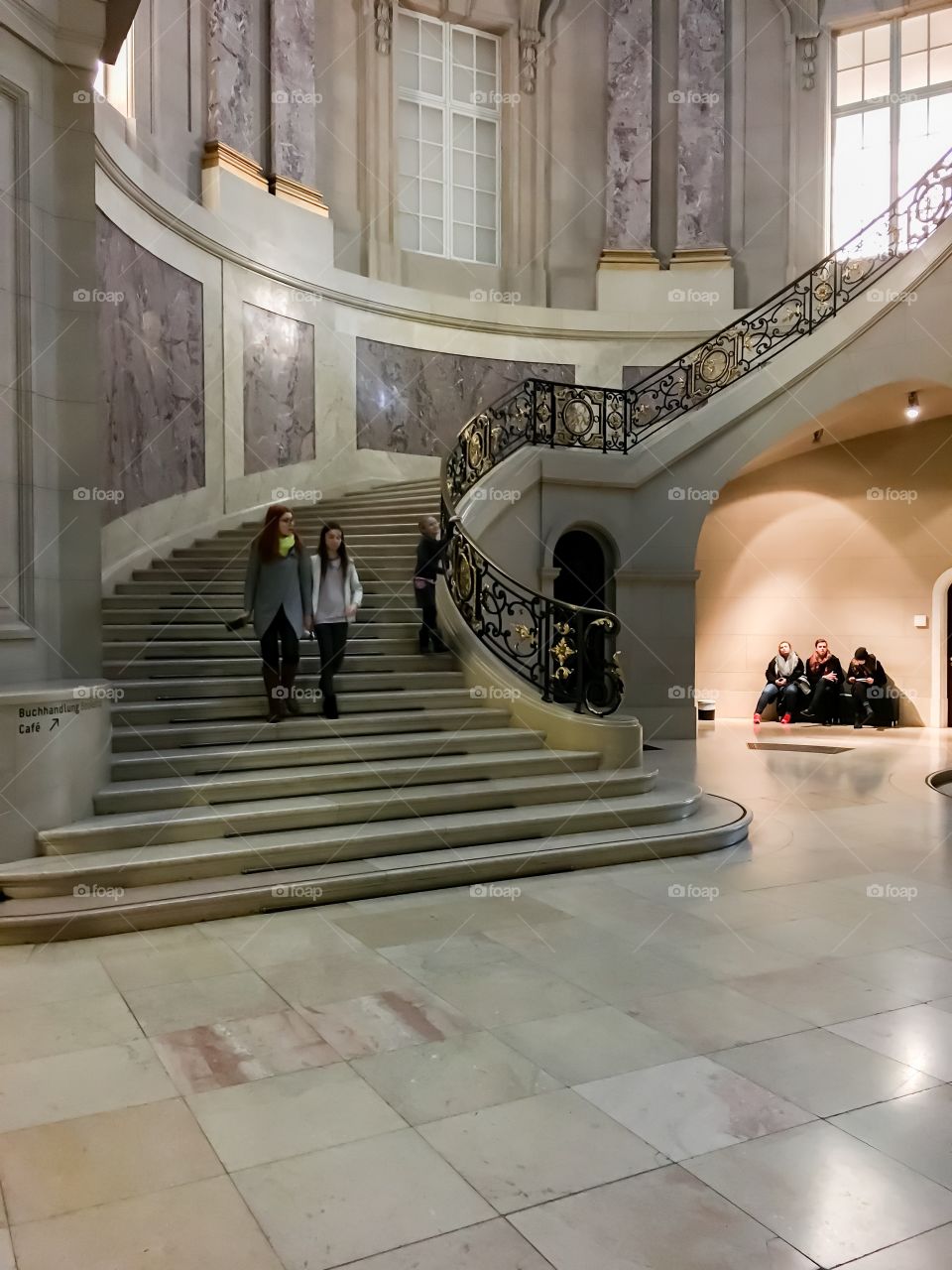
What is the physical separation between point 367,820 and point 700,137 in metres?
15.1

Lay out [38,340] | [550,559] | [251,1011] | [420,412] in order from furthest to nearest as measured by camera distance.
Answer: [420,412] → [550,559] → [38,340] → [251,1011]

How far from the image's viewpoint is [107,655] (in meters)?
8.47

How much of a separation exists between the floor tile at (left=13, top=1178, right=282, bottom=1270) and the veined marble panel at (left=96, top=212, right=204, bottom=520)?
894 centimetres

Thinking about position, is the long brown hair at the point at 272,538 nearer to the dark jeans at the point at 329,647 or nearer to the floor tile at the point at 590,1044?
the dark jeans at the point at 329,647

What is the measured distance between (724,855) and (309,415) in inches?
387

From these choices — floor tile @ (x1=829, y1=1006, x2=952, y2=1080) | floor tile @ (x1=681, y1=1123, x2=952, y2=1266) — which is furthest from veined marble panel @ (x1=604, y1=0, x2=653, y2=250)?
floor tile @ (x1=681, y1=1123, x2=952, y2=1266)

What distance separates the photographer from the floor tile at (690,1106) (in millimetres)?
3162

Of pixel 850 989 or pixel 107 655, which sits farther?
pixel 107 655

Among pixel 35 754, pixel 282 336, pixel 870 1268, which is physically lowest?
pixel 870 1268

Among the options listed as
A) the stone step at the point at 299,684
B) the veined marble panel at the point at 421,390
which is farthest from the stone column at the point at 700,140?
the stone step at the point at 299,684

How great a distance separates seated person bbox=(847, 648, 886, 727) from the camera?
1542cm

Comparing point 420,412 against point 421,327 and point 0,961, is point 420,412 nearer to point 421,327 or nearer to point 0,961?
point 421,327

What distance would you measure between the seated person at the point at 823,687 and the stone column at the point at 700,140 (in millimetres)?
7027

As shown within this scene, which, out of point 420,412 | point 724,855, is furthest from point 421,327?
point 724,855
